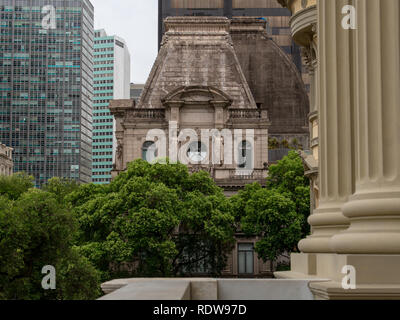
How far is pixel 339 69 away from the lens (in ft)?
44.8

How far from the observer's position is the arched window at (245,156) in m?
78.9

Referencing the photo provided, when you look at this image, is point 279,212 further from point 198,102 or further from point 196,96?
point 196,96

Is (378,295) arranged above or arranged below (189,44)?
below

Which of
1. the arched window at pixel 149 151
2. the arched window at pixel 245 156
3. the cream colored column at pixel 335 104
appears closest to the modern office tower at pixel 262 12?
the arched window at pixel 245 156

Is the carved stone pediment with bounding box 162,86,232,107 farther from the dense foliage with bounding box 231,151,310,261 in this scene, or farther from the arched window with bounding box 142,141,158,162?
the dense foliage with bounding box 231,151,310,261

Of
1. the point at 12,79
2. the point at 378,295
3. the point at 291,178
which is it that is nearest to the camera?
the point at 378,295

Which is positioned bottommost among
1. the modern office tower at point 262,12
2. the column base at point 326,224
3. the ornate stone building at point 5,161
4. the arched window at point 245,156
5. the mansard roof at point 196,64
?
the column base at point 326,224

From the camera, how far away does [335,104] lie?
13.6 meters

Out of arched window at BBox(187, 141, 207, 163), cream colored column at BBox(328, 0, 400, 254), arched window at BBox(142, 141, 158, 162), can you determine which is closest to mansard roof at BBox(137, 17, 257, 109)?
arched window at BBox(142, 141, 158, 162)

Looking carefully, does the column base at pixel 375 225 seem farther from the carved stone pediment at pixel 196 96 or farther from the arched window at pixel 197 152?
the carved stone pediment at pixel 196 96

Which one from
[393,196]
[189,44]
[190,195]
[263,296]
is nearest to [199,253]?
[190,195]

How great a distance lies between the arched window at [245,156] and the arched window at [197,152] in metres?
4.33
